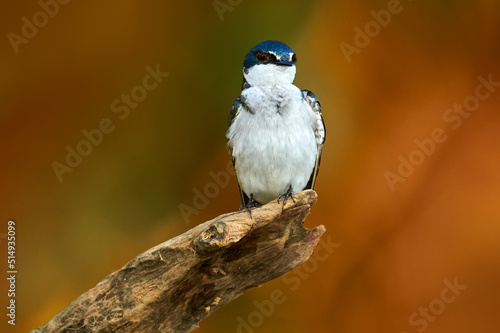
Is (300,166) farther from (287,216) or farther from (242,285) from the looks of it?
(242,285)

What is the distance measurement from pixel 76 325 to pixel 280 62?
151cm

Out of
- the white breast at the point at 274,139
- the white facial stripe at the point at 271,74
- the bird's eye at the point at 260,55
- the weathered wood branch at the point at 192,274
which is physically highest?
the bird's eye at the point at 260,55

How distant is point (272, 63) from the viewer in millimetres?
2795

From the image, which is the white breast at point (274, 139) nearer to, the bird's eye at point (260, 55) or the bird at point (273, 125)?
the bird at point (273, 125)

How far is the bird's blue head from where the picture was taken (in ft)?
9.16

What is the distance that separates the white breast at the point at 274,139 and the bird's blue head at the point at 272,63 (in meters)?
0.04

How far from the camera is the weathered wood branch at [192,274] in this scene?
88.7 inches

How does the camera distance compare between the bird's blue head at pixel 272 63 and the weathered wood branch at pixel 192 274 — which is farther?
the bird's blue head at pixel 272 63

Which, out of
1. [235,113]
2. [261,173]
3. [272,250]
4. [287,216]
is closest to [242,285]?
[272,250]

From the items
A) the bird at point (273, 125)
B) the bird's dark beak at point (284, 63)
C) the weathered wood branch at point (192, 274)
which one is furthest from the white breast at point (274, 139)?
the weathered wood branch at point (192, 274)

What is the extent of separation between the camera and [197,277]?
239 centimetres

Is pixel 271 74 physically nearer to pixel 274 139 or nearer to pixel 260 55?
pixel 260 55

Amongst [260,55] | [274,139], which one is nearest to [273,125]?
[274,139]

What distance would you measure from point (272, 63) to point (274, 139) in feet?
1.23
